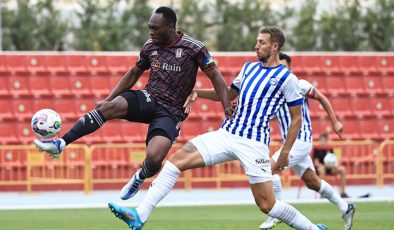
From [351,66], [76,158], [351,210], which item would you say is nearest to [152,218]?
[351,210]

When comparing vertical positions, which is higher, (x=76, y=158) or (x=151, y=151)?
(x=151, y=151)

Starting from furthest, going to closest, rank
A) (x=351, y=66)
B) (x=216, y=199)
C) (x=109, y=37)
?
(x=109, y=37) → (x=351, y=66) → (x=216, y=199)

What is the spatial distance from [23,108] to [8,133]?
750mm

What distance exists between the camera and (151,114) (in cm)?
1189

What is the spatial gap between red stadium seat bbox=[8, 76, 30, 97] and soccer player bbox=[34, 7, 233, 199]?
1512 centimetres

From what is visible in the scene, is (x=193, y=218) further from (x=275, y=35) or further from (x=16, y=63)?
(x=16, y=63)

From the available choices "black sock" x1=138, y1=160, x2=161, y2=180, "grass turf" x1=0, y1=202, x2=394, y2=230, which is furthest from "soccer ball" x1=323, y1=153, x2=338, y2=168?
"black sock" x1=138, y1=160, x2=161, y2=180

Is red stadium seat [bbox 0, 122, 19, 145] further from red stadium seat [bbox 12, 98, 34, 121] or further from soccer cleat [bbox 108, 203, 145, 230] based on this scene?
soccer cleat [bbox 108, 203, 145, 230]

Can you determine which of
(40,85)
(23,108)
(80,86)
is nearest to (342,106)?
Result: (80,86)

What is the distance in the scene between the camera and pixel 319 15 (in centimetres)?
3628

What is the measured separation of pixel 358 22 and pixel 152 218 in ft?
66.1

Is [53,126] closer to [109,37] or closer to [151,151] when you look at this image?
[151,151]

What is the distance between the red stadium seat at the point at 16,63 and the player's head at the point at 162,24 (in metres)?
15.5

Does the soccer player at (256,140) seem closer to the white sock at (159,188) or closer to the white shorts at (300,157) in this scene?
the white sock at (159,188)
